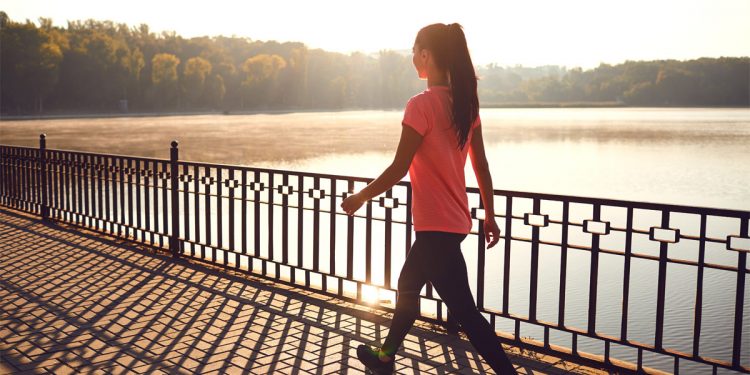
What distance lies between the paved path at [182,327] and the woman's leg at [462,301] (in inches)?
42.1

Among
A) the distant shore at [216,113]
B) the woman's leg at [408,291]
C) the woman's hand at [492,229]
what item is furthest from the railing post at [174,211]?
the distant shore at [216,113]

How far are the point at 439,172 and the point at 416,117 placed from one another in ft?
1.03

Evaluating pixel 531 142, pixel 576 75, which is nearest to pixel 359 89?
pixel 576 75

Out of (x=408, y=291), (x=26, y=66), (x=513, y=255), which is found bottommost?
(x=513, y=255)

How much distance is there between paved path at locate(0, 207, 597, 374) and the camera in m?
4.92

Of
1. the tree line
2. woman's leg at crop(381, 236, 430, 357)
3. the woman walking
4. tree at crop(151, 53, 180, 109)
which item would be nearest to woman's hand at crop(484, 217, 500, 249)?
the woman walking

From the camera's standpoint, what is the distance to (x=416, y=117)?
3.70 metres

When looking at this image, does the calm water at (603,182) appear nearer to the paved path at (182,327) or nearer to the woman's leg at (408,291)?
the paved path at (182,327)

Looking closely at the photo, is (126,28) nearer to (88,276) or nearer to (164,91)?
(164,91)

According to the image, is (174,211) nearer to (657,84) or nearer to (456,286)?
(456,286)

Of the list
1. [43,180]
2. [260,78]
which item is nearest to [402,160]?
[43,180]

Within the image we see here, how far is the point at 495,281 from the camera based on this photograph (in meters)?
11.9

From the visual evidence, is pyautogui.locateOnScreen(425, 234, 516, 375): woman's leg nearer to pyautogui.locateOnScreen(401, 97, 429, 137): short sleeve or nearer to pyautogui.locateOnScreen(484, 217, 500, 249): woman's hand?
pyautogui.locateOnScreen(484, 217, 500, 249): woman's hand

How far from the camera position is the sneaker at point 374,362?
443cm
